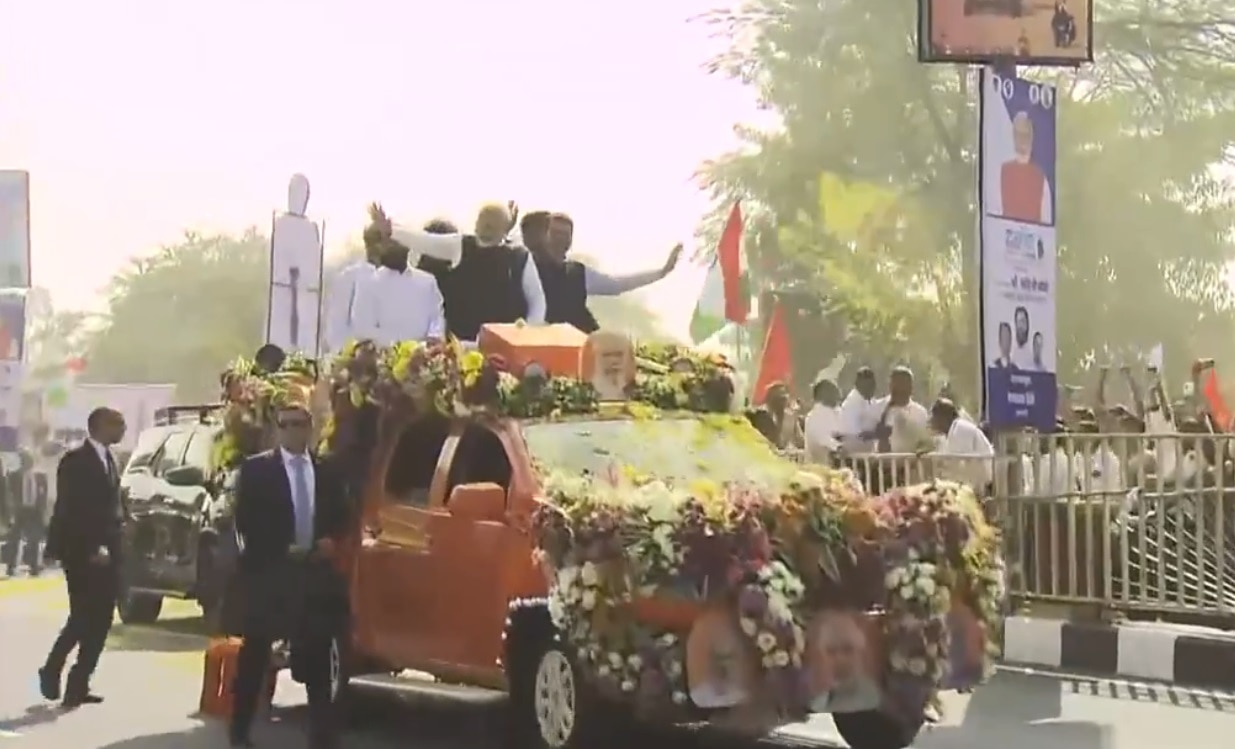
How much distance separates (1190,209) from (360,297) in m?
36.9

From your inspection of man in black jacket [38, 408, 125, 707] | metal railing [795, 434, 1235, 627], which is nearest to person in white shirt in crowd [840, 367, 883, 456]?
metal railing [795, 434, 1235, 627]

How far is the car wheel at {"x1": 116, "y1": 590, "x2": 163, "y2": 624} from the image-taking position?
16.3 m

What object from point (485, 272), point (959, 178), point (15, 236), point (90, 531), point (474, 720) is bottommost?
point (474, 720)

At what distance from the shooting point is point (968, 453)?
45.2 feet

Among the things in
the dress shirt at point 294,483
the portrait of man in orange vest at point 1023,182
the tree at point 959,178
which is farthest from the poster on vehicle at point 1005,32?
the tree at point 959,178

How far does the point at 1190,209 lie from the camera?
45.2 m

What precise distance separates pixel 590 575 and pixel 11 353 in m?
14.8

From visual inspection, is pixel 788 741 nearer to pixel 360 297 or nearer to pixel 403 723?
pixel 403 723

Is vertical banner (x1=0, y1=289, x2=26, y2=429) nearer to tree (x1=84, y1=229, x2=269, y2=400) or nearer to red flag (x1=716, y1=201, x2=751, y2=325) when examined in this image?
red flag (x1=716, y1=201, x2=751, y2=325)

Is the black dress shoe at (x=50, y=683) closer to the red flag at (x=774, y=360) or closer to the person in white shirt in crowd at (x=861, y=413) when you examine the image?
the person in white shirt in crowd at (x=861, y=413)

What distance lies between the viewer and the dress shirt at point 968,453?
44.5ft

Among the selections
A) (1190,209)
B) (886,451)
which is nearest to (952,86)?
(1190,209)

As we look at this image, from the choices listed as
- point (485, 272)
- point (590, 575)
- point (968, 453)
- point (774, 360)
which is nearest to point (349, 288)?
point (485, 272)

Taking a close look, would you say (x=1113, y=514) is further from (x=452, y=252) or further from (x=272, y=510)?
(x=272, y=510)
